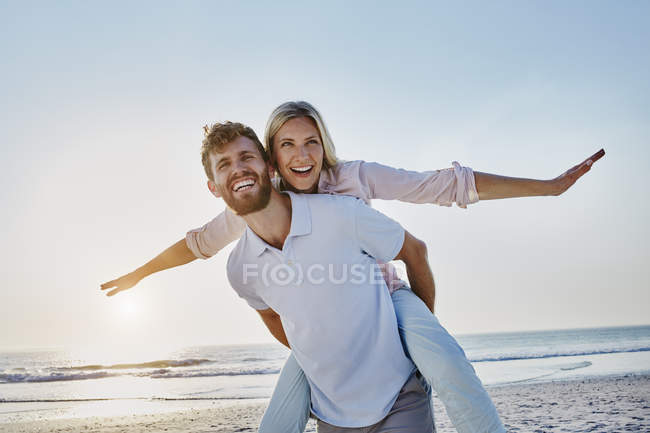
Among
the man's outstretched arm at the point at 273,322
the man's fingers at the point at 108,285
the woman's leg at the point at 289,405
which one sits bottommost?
the woman's leg at the point at 289,405

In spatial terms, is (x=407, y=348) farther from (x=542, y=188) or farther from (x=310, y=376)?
(x=542, y=188)

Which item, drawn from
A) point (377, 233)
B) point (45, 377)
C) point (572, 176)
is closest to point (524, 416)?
point (572, 176)

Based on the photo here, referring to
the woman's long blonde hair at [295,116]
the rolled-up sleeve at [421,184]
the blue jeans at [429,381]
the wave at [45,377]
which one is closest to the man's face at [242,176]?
the woman's long blonde hair at [295,116]

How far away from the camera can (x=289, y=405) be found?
334 centimetres

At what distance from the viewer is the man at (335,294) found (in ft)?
10.1

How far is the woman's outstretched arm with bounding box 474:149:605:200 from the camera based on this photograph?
3531 mm

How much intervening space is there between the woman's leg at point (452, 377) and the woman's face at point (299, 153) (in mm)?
1260

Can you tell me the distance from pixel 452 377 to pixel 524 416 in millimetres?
7140

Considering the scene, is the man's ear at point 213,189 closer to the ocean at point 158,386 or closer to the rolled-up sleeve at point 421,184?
the rolled-up sleeve at point 421,184

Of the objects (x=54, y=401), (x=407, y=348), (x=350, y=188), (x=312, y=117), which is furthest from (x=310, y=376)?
(x=54, y=401)

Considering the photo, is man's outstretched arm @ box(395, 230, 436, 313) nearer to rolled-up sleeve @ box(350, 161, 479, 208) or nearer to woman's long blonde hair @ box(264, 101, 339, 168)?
rolled-up sleeve @ box(350, 161, 479, 208)

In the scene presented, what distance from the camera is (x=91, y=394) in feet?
51.3

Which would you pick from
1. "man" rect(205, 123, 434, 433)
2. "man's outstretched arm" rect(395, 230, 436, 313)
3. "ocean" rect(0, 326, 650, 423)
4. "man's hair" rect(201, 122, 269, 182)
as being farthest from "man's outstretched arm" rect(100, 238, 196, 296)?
"ocean" rect(0, 326, 650, 423)

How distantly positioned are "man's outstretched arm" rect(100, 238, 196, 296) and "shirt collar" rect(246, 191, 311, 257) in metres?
0.97
